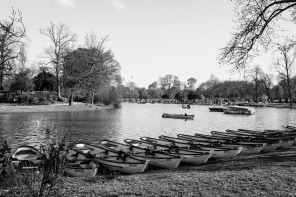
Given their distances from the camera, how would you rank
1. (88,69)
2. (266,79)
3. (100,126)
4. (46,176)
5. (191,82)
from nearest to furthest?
(46,176), (100,126), (88,69), (266,79), (191,82)

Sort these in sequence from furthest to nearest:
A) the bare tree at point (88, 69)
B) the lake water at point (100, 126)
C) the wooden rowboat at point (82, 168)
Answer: the bare tree at point (88, 69)
the lake water at point (100, 126)
the wooden rowboat at point (82, 168)

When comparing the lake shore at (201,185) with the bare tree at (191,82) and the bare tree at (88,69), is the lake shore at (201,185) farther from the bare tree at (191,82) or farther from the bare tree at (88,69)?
the bare tree at (191,82)

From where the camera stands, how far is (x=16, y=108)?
171ft

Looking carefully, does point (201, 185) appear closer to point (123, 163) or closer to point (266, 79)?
point (123, 163)

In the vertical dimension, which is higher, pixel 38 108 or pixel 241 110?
pixel 38 108

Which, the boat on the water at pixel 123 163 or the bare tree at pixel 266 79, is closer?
the boat on the water at pixel 123 163

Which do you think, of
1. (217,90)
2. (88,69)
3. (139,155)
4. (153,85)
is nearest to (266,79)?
(217,90)

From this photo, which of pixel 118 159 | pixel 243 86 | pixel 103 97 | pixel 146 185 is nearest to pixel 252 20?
pixel 118 159

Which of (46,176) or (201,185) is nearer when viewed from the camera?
(46,176)

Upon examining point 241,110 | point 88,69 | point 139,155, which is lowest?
point 139,155

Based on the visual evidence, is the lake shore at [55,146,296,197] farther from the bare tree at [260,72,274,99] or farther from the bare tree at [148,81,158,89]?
the bare tree at [148,81,158,89]

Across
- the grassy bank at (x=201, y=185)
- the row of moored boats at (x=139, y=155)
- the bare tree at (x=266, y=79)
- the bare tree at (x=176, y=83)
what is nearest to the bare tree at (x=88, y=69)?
the row of moored boats at (x=139, y=155)

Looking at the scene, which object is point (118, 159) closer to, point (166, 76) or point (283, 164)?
point (283, 164)

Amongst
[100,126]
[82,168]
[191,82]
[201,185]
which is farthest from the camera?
[191,82]
